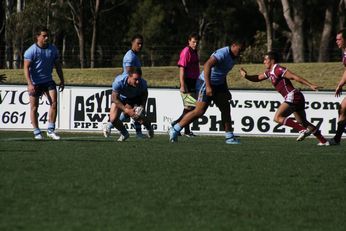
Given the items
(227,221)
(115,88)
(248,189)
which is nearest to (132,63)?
(115,88)

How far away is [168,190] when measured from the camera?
9062 mm

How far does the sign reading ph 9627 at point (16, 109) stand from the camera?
22734mm

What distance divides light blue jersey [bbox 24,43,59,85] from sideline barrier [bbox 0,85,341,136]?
581 cm

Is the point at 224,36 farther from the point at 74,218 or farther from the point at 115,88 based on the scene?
the point at 74,218

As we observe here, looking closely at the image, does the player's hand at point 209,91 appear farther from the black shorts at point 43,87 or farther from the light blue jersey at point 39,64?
the light blue jersey at point 39,64

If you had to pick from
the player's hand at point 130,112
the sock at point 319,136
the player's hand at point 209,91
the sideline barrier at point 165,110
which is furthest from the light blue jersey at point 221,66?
the sideline barrier at point 165,110

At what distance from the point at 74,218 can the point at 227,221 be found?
113 cm

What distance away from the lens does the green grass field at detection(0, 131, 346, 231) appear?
7574mm

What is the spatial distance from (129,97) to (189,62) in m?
3.14

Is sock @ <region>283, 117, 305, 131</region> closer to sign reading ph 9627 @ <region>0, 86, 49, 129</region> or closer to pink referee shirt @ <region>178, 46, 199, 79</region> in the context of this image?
pink referee shirt @ <region>178, 46, 199, 79</region>

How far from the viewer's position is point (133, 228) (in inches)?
283

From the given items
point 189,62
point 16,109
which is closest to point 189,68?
point 189,62

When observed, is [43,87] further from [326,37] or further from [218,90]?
[326,37]

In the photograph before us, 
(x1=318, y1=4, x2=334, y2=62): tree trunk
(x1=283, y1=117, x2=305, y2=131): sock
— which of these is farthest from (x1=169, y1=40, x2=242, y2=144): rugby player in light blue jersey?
(x1=318, y1=4, x2=334, y2=62): tree trunk
